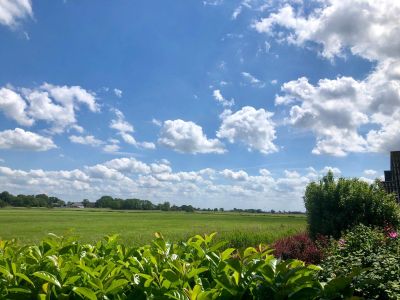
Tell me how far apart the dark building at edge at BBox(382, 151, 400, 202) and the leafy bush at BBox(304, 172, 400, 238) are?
14.0 m

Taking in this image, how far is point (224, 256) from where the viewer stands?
288cm

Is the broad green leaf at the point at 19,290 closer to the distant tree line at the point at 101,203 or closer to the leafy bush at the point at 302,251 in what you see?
the leafy bush at the point at 302,251

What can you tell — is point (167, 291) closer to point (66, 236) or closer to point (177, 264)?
point (177, 264)

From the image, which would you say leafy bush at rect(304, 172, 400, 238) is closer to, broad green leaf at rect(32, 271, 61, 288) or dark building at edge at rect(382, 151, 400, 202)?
dark building at edge at rect(382, 151, 400, 202)

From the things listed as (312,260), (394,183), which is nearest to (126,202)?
(394,183)

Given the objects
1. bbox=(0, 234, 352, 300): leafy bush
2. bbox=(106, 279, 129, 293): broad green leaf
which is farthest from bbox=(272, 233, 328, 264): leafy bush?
bbox=(106, 279, 129, 293): broad green leaf

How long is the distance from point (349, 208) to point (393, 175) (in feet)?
58.8

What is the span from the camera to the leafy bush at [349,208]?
53.3 feet

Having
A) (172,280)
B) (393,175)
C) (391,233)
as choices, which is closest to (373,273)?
(172,280)

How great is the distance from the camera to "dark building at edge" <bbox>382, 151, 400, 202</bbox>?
2989cm

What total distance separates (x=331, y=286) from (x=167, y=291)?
2.79ft

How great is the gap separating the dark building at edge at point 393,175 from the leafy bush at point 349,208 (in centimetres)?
1399

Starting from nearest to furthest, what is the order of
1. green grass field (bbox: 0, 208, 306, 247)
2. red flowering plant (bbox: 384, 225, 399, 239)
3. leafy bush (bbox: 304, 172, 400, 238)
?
red flowering plant (bbox: 384, 225, 399, 239)
leafy bush (bbox: 304, 172, 400, 238)
green grass field (bbox: 0, 208, 306, 247)

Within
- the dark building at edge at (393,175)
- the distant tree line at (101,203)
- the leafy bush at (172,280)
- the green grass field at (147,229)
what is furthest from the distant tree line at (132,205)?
the leafy bush at (172,280)
